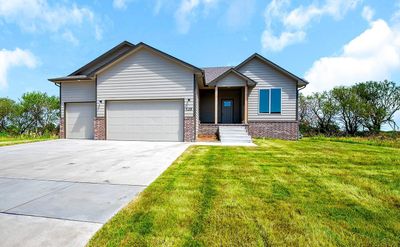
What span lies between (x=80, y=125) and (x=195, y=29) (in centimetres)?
970

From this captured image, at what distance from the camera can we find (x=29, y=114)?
63.0ft

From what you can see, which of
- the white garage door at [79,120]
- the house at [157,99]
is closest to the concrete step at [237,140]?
the house at [157,99]

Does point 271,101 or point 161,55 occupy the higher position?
point 161,55

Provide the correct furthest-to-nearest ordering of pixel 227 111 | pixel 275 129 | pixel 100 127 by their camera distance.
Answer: pixel 227 111
pixel 275 129
pixel 100 127

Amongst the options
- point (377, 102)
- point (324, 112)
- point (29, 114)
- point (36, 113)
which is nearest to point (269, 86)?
point (324, 112)

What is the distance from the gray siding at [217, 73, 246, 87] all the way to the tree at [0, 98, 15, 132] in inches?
786

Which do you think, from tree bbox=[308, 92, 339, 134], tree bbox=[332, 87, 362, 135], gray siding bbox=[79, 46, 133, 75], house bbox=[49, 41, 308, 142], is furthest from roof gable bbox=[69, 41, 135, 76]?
tree bbox=[332, 87, 362, 135]

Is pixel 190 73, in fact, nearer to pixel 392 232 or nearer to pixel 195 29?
pixel 195 29

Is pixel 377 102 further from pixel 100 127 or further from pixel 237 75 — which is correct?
pixel 100 127

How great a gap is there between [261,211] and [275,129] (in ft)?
38.6

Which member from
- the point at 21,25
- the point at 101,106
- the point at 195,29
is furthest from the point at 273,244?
the point at 21,25

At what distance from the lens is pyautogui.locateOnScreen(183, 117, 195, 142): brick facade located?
10805 millimetres

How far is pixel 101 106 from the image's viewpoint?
11.7 metres

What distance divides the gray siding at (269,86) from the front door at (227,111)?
6.05 ft
